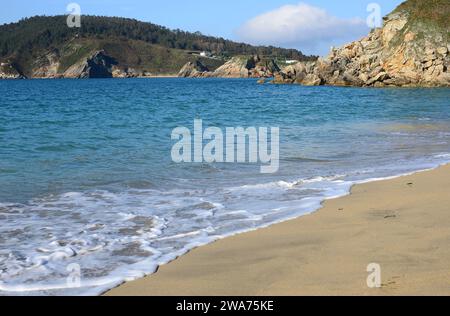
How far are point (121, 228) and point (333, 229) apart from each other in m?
2.56

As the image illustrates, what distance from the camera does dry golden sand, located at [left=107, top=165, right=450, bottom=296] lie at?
4.38m

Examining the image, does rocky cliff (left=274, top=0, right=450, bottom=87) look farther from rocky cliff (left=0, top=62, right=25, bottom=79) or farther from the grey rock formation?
rocky cliff (left=0, top=62, right=25, bottom=79)

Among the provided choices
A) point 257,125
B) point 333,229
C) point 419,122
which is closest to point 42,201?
point 333,229

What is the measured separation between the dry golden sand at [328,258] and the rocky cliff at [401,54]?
5891 cm

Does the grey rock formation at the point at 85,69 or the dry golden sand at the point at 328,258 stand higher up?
the grey rock formation at the point at 85,69

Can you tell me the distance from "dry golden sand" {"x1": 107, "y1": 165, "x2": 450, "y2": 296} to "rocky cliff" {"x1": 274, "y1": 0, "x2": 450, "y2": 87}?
58.9m

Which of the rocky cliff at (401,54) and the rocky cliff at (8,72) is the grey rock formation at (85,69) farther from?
the rocky cliff at (401,54)

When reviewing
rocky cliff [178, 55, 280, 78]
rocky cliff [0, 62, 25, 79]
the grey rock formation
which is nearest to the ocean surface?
rocky cliff [178, 55, 280, 78]

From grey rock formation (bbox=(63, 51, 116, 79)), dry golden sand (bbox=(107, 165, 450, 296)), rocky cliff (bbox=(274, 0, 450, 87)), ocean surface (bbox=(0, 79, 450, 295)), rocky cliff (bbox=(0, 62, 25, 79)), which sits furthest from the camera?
grey rock formation (bbox=(63, 51, 116, 79))

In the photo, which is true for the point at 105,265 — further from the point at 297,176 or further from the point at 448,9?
the point at 448,9

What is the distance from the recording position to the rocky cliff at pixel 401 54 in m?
62.2

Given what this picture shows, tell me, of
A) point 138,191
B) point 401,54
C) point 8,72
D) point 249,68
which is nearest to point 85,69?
point 8,72

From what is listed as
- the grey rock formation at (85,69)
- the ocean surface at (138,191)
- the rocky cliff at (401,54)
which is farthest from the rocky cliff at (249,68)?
the ocean surface at (138,191)

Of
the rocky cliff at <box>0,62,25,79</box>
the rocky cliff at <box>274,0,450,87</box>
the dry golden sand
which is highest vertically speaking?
the rocky cliff at <box>0,62,25,79</box>
